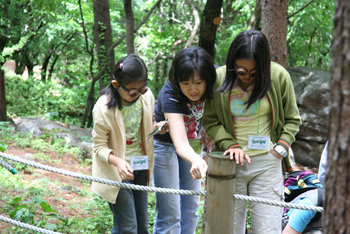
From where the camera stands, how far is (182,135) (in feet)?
7.25

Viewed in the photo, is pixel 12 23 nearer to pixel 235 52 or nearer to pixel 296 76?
pixel 296 76

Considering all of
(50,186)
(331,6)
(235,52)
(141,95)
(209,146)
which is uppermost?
(331,6)

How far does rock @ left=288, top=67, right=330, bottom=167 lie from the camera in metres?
7.75

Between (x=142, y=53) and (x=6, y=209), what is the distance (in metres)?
8.73

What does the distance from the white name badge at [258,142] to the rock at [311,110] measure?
20.0 feet

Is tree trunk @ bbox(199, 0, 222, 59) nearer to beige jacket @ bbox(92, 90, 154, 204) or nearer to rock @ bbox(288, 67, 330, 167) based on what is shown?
beige jacket @ bbox(92, 90, 154, 204)

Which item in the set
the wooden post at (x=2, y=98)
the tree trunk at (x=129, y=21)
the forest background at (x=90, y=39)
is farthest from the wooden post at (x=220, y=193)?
the forest background at (x=90, y=39)

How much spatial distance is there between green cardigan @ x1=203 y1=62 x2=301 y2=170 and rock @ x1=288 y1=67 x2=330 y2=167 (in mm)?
5951

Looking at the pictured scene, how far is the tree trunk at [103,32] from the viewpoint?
26.6 ft

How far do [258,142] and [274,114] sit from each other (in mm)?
182

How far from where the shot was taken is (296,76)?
8023 millimetres

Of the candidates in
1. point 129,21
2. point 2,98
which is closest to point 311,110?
point 129,21

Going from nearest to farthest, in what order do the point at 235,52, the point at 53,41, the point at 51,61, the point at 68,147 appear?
the point at 235,52, the point at 68,147, the point at 53,41, the point at 51,61

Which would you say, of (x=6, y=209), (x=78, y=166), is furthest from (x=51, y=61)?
(x=6, y=209)
